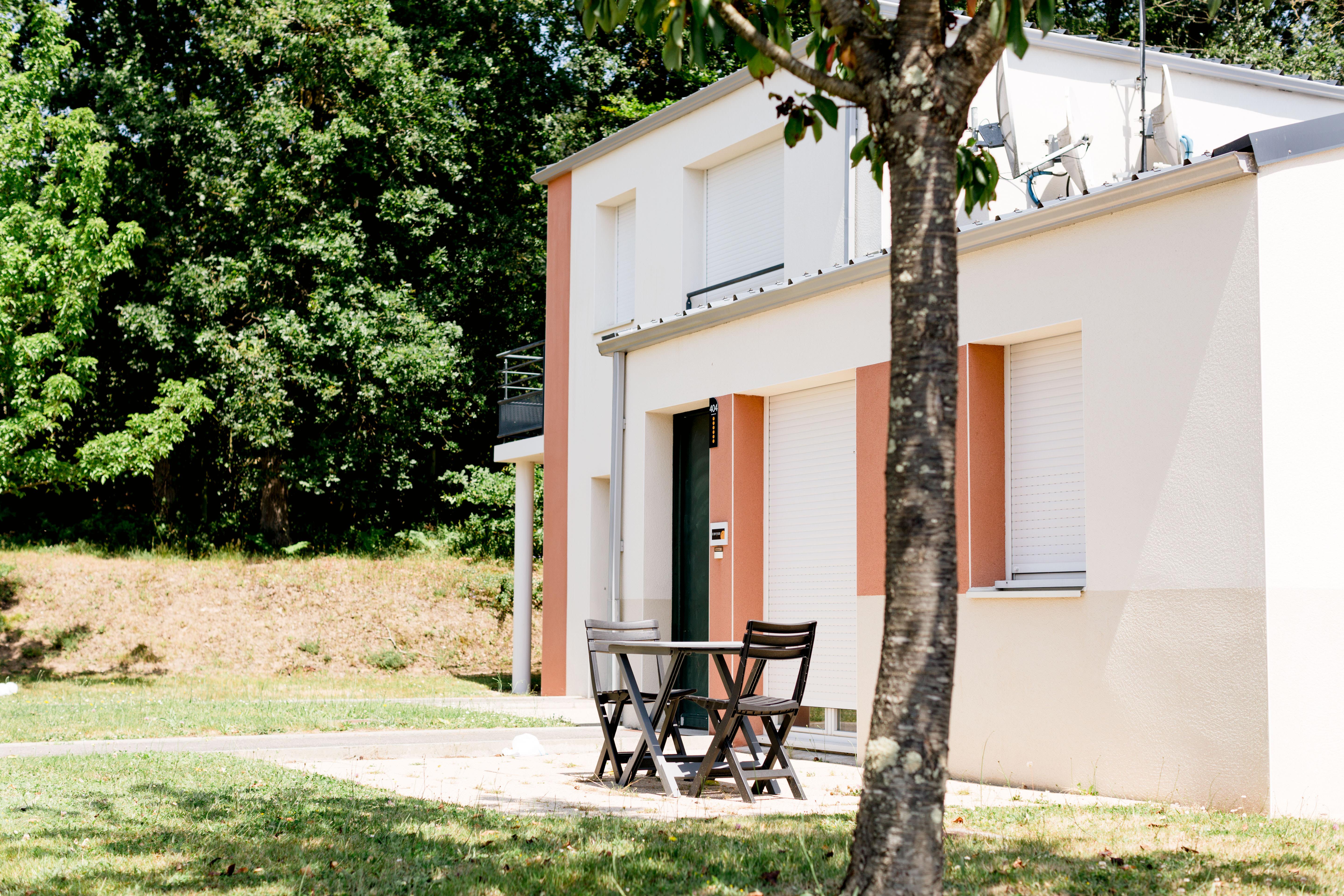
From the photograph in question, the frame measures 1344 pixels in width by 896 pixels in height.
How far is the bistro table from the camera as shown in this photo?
25.5 feet

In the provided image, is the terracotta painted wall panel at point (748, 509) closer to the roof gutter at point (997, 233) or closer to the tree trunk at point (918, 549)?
the roof gutter at point (997, 233)

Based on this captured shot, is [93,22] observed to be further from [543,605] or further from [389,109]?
[543,605]

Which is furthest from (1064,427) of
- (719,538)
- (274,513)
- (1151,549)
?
(274,513)

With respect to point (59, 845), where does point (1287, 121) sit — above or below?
above

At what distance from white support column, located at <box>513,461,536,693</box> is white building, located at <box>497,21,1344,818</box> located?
4.89 m

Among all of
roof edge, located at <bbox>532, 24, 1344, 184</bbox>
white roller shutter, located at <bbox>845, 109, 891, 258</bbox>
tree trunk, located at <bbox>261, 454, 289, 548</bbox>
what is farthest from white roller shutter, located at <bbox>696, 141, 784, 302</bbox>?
tree trunk, located at <bbox>261, 454, 289, 548</bbox>

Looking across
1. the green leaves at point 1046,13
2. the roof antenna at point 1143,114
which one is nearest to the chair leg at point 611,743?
the roof antenna at point 1143,114

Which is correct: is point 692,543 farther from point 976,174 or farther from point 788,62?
point 788,62

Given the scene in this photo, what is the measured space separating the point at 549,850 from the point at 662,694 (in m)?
2.82

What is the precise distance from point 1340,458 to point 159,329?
22.0 meters

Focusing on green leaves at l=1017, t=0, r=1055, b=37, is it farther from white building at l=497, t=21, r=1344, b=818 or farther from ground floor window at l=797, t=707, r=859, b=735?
ground floor window at l=797, t=707, r=859, b=735

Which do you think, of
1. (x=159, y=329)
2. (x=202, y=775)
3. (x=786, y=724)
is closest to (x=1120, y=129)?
(x=786, y=724)

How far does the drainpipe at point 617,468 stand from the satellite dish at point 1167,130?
564cm

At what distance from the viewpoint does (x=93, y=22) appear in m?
28.4
